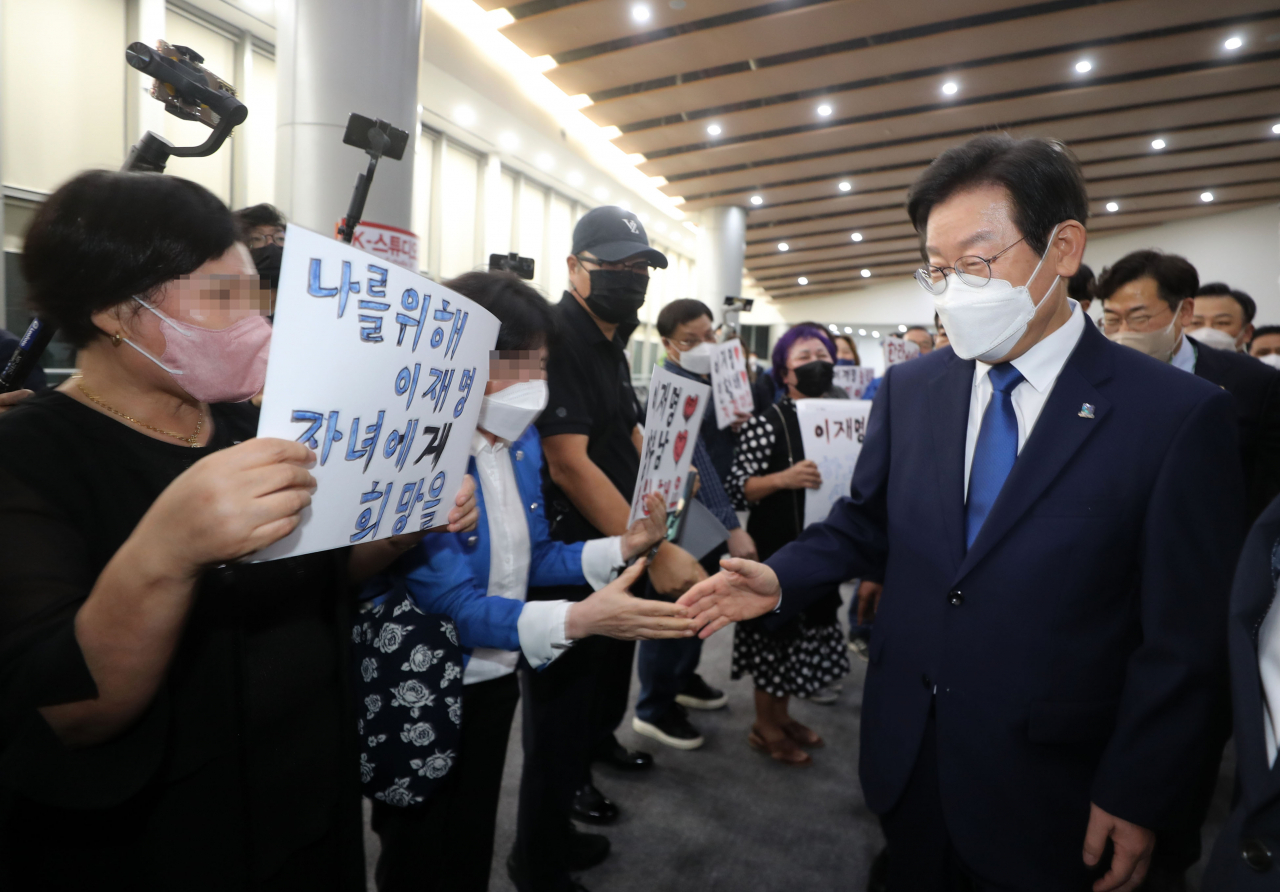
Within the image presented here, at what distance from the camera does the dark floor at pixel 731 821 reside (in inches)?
92.4

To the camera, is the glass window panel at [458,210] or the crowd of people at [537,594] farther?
the glass window panel at [458,210]

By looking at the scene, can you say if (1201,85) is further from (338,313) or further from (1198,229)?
(338,313)

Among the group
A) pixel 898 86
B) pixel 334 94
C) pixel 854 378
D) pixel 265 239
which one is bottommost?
pixel 854 378

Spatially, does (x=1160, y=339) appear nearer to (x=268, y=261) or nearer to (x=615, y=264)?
(x=615, y=264)

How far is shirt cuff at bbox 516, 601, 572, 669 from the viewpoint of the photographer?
1476 millimetres

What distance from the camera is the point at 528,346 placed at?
1670 millimetres

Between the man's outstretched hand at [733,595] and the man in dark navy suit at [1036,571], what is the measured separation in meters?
0.02

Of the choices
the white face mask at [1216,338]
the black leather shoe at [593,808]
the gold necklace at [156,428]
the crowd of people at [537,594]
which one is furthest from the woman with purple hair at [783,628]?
the white face mask at [1216,338]

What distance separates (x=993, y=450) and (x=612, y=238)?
1426 mm

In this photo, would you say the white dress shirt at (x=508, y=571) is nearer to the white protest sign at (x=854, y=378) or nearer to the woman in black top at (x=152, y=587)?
the woman in black top at (x=152, y=587)

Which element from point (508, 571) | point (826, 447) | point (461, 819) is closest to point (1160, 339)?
point (826, 447)

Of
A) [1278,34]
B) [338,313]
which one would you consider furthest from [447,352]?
[1278,34]

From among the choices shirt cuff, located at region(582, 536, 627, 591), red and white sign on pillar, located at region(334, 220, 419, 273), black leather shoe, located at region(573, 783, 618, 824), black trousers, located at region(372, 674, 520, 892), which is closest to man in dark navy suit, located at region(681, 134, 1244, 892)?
shirt cuff, located at region(582, 536, 627, 591)

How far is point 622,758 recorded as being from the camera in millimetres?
3002
